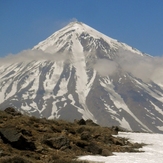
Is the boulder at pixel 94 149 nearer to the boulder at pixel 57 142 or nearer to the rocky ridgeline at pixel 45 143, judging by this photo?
the rocky ridgeline at pixel 45 143

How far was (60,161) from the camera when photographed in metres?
14.9

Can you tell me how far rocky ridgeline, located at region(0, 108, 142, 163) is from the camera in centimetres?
1542

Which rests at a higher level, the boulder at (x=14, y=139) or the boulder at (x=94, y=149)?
the boulder at (x=14, y=139)

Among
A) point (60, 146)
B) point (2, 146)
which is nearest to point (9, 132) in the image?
point (2, 146)

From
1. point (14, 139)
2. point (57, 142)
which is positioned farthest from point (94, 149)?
point (14, 139)

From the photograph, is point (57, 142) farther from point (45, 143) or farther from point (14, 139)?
point (14, 139)

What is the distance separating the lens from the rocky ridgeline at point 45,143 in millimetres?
15422

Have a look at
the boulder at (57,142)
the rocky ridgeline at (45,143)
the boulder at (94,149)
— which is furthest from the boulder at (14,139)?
the boulder at (94,149)

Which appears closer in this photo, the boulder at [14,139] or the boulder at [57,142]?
the boulder at [14,139]

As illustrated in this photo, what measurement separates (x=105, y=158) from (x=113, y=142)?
465cm

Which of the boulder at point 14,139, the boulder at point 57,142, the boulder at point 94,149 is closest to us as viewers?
the boulder at point 14,139

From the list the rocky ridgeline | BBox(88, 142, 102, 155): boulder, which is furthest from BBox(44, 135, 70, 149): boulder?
BBox(88, 142, 102, 155): boulder

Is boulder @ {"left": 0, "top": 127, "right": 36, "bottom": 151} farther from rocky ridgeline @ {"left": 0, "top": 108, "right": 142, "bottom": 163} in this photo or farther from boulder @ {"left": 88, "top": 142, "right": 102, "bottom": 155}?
boulder @ {"left": 88, "top": 142, "right": 102, "bottom": 155}

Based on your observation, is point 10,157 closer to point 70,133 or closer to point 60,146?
point 60,146
